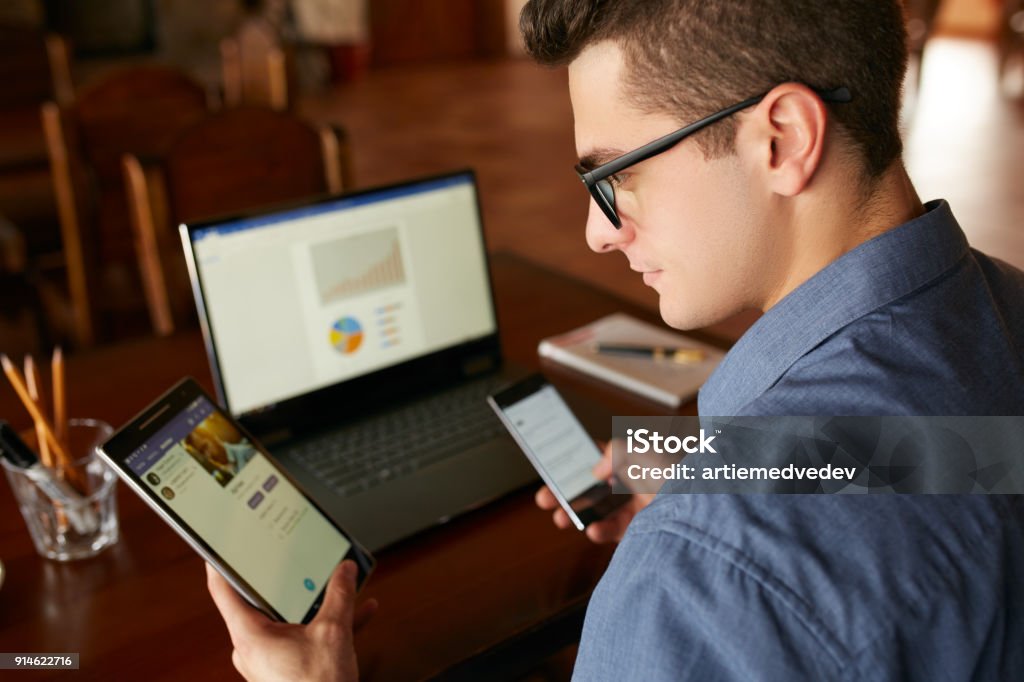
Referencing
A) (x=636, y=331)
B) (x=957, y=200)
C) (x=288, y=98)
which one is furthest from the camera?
(x=957, y=200)

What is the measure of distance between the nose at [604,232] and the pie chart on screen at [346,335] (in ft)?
1.45

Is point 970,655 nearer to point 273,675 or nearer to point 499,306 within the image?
point 273,675

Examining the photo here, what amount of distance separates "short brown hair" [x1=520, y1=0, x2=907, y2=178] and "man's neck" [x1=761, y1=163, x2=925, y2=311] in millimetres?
24

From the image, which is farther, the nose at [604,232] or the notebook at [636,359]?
the notebook at [636,359]

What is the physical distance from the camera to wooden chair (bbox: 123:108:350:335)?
173 centimetres

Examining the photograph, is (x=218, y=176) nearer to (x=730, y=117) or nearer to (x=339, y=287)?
(x=339, y=287)

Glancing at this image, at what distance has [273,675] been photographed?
30.9 inches

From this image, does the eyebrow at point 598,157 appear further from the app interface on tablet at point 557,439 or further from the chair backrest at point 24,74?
the chair backrest at point 24,74

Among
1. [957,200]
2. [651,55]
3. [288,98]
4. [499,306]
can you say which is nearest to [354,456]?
[499,306]

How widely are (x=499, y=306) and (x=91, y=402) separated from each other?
0.63m

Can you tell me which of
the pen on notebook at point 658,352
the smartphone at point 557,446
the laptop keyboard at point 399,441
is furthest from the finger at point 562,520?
the pen on notebook at point 658,352

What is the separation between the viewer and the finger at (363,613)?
87cm

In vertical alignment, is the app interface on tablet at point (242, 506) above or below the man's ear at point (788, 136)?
below

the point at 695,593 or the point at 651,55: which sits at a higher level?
the point at 651,55
